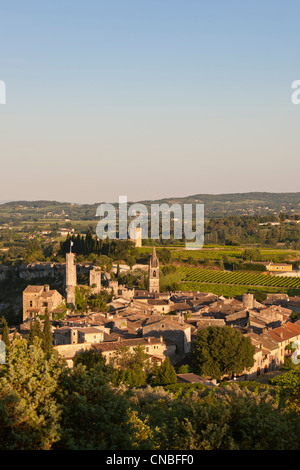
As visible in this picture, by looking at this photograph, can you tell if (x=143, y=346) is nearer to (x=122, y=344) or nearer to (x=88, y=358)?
(x=122, y=344)

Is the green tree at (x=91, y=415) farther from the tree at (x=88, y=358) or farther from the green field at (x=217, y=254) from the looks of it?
the green field at (x=217, y=254)

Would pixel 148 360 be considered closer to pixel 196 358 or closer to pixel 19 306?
pixel 196 358

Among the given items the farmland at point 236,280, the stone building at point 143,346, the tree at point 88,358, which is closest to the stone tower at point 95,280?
the farmland at point 236,280

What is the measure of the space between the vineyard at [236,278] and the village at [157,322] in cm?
1098

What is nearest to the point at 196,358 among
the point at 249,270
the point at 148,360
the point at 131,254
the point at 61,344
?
the point at 148,360

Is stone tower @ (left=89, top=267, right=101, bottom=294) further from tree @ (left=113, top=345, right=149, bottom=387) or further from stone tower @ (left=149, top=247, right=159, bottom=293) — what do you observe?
tree @ (left=113, top=345, right=149, bottom=387)

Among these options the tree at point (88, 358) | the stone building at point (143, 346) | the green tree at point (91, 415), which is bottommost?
the stone building at point (143, 346)

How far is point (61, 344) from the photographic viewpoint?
26.3 m

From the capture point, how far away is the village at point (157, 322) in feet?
85.4

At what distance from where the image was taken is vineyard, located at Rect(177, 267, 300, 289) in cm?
5422

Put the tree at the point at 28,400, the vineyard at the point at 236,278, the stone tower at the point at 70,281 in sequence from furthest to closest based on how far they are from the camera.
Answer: the vineyard at the point at 236,278 < the stone tower at the point at 70,281 < the tree at the point at 28,400

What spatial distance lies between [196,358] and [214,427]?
1541 cm

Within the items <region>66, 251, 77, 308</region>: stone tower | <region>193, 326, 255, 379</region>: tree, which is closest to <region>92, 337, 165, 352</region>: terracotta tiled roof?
<region>193, 326, 255, 379</region>: tree
